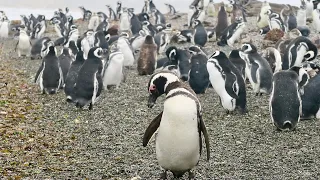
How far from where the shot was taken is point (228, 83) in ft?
25.7

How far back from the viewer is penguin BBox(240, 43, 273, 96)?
9.15m

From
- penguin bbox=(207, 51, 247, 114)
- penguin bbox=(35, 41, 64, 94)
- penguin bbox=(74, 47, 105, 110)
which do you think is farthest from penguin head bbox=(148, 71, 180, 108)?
penguin bbox=(35, 41, 64, 94)

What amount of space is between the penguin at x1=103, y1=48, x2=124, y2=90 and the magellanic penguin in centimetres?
566

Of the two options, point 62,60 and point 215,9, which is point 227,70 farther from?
point 215,9

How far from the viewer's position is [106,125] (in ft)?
24.2

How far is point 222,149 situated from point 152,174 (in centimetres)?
135

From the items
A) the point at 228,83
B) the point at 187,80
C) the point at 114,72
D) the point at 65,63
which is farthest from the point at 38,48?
the point at 228,83

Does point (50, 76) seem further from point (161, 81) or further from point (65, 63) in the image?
point (161, 81)

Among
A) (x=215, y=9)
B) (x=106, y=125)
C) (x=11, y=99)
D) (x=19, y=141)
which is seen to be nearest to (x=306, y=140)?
(x=106, y=125)

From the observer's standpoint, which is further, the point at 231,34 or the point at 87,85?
the point at 231,34

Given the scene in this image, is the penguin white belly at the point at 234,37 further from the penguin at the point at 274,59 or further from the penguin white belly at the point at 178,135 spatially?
the penguin white belly at the point at 178,135

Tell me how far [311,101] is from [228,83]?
1225 millimetres

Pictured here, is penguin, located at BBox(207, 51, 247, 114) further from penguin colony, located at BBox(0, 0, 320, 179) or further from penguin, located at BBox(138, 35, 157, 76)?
penguin, located at BBox(138, 35, 157, 76)

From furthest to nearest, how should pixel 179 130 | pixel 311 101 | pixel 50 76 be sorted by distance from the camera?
pixel 50 76, pixel 311 101, pixel 179 130
